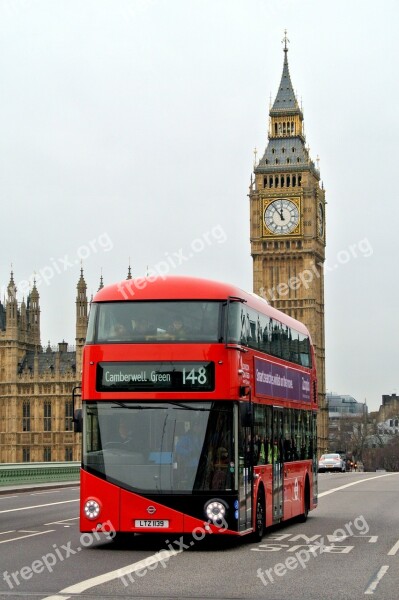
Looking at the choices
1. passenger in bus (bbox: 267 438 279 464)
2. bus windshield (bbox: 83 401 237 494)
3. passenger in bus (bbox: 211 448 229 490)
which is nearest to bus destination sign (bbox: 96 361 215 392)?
bus windshield (bbox: 83 401 237 494)

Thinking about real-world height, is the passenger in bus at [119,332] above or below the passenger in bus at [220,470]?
above

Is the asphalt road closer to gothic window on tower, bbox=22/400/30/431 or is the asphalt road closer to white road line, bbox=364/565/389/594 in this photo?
white road line, bbox=364/565/389/594

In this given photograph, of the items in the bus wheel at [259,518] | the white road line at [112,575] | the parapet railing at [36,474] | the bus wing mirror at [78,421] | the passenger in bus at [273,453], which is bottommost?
the white road line at [112,575]

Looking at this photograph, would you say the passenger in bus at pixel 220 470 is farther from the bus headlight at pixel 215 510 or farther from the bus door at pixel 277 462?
the bus door at pixel 277 462

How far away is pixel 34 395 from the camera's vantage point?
9100 cm

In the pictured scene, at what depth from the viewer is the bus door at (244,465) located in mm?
16484

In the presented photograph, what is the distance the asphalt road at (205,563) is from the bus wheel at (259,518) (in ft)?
0.46

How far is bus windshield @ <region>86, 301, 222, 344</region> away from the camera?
16453 mm

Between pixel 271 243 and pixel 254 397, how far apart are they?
320ft

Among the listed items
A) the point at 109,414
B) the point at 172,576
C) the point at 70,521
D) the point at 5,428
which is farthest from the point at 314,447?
the point at 5,428

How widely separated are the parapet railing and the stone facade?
41.5 metres

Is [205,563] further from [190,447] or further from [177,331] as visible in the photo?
[177,331]

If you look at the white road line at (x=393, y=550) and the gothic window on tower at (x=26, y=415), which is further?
the gothic window on tower at (x=26, y=415)

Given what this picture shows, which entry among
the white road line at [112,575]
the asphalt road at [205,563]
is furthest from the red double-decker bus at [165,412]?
the asphalt road at [205,563]
